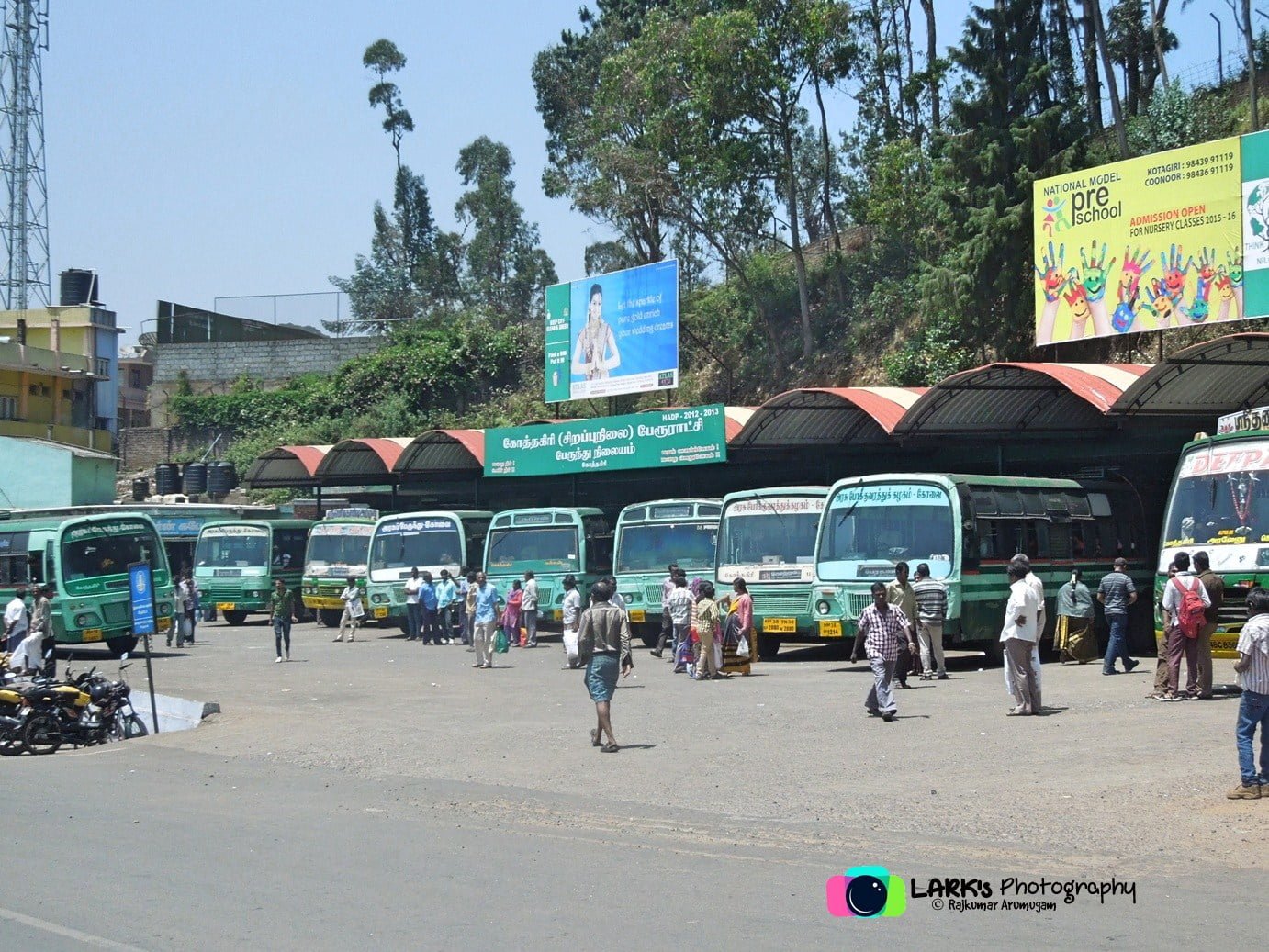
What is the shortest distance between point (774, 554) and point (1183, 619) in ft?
29.8

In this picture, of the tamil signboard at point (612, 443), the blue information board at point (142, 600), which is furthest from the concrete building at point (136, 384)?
the blue information board at point (142, 600)

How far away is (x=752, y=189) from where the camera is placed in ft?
149

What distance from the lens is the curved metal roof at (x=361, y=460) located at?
38969 millimetres

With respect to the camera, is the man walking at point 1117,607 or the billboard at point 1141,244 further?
the billboard at point 1141,244

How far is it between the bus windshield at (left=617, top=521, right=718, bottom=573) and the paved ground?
777 centimetres

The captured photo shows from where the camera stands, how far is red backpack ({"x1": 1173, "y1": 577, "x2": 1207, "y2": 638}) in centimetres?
1505

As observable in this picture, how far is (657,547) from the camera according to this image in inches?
1057

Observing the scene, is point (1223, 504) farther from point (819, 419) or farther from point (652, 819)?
point (819, 419)

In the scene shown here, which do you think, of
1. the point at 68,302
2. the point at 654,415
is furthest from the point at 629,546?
the point at 68,302

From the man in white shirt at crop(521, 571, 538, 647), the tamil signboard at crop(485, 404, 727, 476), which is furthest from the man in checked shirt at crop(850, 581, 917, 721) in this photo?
the tamil signboard at crop(485, 404, 727, 476)

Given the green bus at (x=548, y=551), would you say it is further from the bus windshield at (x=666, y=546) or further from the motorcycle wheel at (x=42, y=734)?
the motorcycle wheel at (x=42, y=734)

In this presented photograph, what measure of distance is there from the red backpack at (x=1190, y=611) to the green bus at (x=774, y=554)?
761 cm

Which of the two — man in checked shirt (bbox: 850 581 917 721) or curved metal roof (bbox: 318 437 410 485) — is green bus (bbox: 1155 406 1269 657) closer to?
man in checked shirt (bbox: 850 581 917 721)

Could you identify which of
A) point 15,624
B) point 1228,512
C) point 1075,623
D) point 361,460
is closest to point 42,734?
point 15,624
